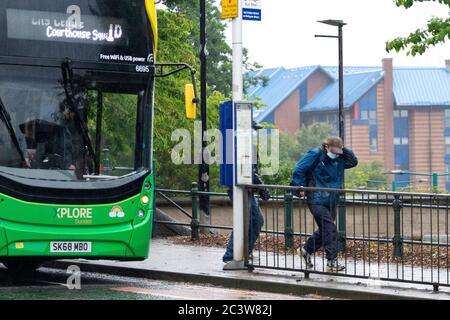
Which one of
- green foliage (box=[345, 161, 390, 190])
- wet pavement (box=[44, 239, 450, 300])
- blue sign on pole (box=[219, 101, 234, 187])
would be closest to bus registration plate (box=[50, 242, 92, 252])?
wet pavement (box=[44, 239, 450, 300])

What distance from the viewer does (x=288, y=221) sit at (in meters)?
15.8

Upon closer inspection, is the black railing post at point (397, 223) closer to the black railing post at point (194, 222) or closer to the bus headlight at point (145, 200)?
the bus headlight at point (145, 200)

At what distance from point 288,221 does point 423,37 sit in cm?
539

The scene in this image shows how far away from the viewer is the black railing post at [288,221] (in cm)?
1541

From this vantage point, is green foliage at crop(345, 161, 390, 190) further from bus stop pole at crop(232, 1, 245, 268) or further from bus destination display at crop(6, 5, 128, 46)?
bus destination display at crop(6, 5, 128, 46)

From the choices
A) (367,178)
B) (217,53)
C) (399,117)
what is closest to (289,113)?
(399,117)

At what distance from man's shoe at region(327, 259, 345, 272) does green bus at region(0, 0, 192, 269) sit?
2395mm

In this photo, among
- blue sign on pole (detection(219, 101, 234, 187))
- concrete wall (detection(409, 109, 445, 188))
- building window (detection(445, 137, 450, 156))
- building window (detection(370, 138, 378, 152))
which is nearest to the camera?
blue sign on pole (detection(219, 101, 234, 187))

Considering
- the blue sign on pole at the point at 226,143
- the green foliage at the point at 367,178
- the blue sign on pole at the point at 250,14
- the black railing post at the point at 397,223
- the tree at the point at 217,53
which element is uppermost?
the tree at the point at 217,53

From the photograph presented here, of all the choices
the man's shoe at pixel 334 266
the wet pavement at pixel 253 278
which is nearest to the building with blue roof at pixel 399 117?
the wet pavement at pixel 253 278

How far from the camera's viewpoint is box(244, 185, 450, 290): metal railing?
45.2ft

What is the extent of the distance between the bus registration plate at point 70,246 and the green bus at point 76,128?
0.01m

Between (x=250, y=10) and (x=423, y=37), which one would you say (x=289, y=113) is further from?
(x=250, y=10)

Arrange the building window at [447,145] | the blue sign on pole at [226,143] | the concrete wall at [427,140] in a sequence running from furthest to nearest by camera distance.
→ the building window at [447,145]
the concrete wall at [427,140]
the blue sign on pole at [226,143]
